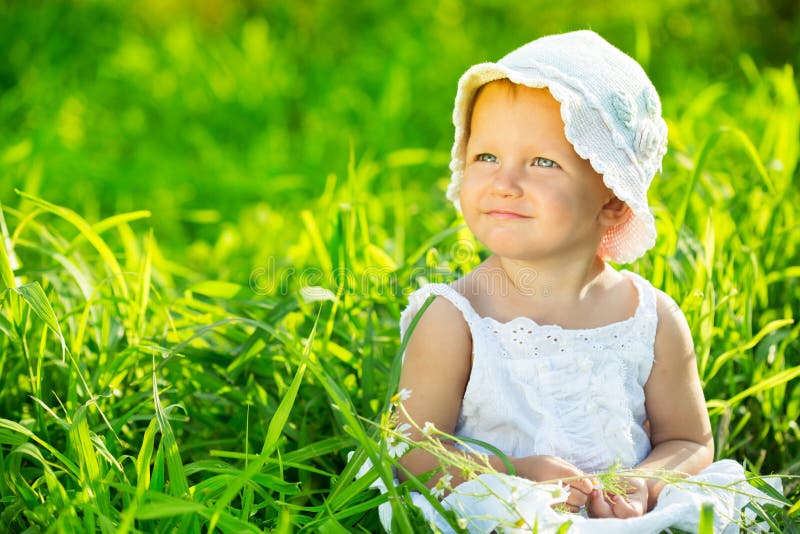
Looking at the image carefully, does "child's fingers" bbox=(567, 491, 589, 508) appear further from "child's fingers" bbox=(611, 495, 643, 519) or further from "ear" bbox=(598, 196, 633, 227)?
"ear" bbox=(598, 196, 633, 227)

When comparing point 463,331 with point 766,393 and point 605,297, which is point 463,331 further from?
point 766,393

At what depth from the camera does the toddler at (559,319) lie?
6.17ft

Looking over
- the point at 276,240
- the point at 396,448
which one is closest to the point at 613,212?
the point at 396,448

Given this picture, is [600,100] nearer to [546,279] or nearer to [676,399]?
[546,279]

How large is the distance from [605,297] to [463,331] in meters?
0.33

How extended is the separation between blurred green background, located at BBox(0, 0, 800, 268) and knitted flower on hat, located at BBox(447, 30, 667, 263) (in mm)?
1550

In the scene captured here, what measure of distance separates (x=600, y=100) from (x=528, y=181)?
0.69 feet

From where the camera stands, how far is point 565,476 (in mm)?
1799

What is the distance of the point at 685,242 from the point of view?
2775mm

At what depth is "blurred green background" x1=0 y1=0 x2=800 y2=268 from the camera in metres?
4.25

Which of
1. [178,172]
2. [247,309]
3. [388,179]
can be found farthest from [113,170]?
[247,309]

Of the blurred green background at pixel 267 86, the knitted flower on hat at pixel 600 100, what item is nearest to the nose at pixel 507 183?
the knitted flower on hat at pixel 600 100

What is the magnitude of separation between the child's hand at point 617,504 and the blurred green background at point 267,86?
1.86m

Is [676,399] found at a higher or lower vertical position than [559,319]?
lower
